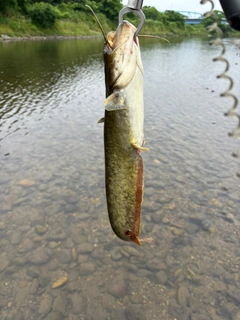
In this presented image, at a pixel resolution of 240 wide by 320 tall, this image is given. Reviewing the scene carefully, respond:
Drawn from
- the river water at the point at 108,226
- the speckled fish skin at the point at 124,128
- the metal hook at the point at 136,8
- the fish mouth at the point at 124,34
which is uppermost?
the metal hook at the point at 136,8

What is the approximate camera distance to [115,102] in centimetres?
189

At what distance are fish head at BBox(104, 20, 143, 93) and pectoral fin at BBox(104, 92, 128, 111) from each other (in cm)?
5

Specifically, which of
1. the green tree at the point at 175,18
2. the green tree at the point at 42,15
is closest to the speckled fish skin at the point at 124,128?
the green tree at the point at 42,15

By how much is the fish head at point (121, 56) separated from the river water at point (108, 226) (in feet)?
6.62

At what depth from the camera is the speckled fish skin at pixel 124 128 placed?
5.94 ft

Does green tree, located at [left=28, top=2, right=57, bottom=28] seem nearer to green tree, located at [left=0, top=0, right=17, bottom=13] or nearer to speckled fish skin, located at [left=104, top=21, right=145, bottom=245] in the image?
green tree, located at [left=0, top=0, right=17, bottom=13]

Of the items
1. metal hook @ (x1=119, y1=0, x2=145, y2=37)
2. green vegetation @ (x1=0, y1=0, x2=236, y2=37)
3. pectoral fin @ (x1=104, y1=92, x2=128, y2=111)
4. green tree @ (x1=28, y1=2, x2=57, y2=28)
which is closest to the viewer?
metal hook @ (x1=119, y1=0, x2=145, y2=37)

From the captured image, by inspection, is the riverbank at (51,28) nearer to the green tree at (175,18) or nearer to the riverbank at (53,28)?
the riverbank at (53,28)

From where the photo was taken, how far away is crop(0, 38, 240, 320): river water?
14.1 ft

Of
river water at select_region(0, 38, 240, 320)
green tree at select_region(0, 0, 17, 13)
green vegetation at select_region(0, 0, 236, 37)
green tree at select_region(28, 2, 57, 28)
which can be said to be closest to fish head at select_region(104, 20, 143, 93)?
river water at select_region(0, 38, 240, 320)

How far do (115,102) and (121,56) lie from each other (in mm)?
296

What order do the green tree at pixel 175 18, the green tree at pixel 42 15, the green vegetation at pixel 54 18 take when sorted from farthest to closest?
1. the green tree at pixel 175 18
2. the green tree at pixel 42 15
3. the green vegetation at pixel 54 18

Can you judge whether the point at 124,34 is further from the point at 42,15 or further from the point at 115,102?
the point at 42,15

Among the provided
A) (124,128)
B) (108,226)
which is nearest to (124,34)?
(124,128)
